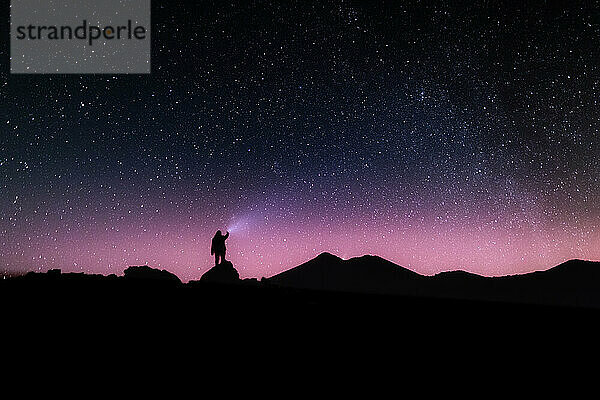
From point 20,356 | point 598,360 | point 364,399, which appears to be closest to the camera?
point 364,399

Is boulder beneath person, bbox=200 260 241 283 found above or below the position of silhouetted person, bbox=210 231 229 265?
below

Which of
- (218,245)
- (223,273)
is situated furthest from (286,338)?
(223,273)

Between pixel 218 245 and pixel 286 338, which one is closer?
pixel 286 338

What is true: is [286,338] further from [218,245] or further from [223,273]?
[223,273]

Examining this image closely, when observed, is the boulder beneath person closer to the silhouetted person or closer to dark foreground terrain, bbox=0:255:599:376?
the silhouetted person

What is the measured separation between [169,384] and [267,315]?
2.45 metres

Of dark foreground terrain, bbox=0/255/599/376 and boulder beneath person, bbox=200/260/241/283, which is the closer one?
dark foreground terrain, bbox=0/255/599/376

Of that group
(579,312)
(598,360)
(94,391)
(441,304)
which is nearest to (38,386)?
(94,391)

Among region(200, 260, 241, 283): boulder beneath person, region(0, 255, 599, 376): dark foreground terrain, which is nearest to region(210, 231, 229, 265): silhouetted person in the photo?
region(200, 260, 241, 283): boulder beneath person

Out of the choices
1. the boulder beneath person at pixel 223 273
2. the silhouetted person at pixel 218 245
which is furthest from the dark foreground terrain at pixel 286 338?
the boulder beneath person at pixel 223 273

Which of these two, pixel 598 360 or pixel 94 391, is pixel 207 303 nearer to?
pixel 94 391

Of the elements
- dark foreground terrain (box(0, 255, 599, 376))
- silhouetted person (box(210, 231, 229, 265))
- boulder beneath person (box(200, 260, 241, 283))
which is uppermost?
silhouetted person (box(210, 231, 229, 265))

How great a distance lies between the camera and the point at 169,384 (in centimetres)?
288

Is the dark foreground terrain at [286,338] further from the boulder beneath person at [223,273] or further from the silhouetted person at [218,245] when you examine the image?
the boulder beneath person at [223,273]
